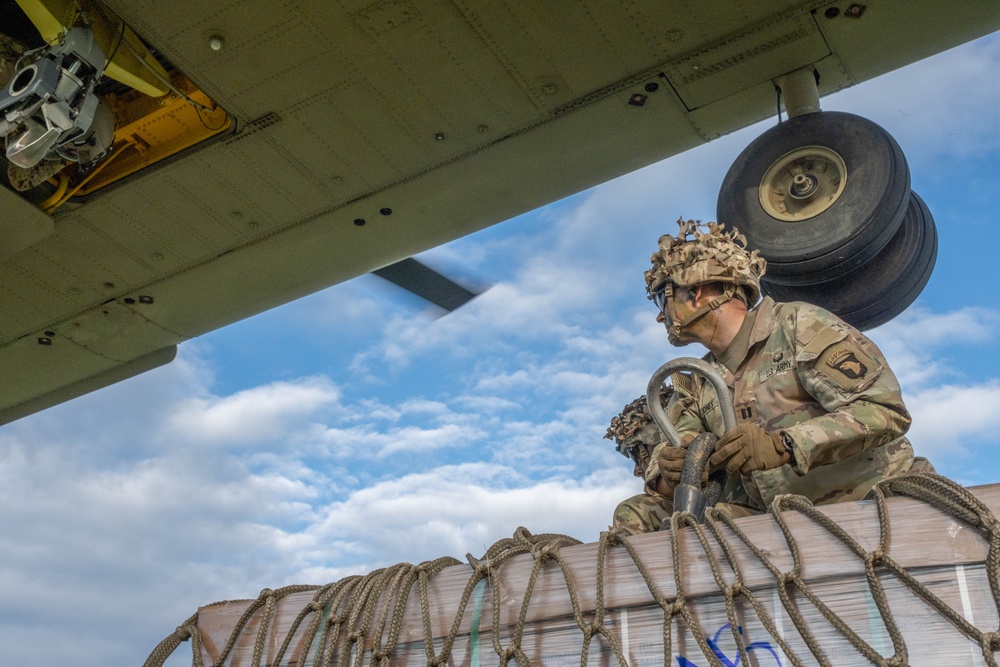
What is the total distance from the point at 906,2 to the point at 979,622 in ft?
14.0

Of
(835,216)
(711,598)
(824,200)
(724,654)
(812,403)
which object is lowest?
(724,654)

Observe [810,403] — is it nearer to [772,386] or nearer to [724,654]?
[772,386]

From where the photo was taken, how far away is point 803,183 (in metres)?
5.50

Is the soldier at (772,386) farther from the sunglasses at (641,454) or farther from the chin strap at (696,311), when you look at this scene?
the sunglasses at (641,454)

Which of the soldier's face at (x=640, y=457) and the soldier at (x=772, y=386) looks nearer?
the soldier at (x=772, y=386)

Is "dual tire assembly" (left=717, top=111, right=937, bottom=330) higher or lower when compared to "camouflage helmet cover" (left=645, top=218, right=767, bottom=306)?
higher

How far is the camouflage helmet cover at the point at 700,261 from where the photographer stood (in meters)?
3.37

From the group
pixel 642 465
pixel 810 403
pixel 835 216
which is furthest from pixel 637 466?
pixel 835 216

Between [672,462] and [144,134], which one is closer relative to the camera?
[672,462]

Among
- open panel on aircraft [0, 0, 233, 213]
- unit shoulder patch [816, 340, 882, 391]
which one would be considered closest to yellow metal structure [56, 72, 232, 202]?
open panel on aircraft [0, 0, 233, 213]

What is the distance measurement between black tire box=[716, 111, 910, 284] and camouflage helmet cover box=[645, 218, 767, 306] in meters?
1.69

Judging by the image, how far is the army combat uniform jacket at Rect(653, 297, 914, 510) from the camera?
2.79 meters

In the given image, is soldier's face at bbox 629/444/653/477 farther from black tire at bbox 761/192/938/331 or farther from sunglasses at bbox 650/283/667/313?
black tire at bbox 761/192/938/331

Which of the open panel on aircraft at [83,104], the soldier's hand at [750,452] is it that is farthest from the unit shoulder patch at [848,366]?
the open panel on aircraft at [83,104]
